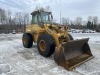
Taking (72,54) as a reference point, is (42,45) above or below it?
above

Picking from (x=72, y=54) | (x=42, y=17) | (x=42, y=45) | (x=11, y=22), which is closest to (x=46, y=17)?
(x=42, y=17)

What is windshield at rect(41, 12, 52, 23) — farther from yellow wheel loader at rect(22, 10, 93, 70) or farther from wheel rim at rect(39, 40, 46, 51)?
wheel rim at rect(39, 40, 46, 51)

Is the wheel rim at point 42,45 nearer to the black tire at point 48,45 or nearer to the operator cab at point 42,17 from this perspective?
the black tire at point 48,45

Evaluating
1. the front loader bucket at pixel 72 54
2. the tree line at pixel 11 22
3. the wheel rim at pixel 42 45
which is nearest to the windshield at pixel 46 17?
the wheel rim at pixel 42 45

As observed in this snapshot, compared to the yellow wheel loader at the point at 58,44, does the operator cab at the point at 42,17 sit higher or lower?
higher

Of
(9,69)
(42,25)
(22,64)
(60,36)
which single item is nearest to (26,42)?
(42,25)

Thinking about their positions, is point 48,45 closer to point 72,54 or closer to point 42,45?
point 42,45

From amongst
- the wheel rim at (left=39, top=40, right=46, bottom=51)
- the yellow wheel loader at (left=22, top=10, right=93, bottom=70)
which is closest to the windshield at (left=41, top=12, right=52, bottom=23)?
the yellow wheel loader at (left=22, top=10, right=93, bottom=70)

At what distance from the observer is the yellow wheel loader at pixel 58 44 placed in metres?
6.32

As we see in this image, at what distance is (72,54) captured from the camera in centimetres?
716

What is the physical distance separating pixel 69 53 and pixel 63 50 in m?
0.81

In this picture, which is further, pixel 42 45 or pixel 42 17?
pixel 42 17

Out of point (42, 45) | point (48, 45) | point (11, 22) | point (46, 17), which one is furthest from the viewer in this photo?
point (11, 22)

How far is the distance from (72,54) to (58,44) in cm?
76
